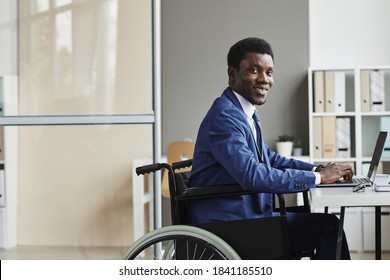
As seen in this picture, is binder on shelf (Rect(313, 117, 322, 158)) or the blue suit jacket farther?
binder on shelf (Rect(313, 117, 322, 158))

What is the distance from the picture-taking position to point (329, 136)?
4859mm

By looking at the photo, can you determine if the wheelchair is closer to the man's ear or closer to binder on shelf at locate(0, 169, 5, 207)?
the man's ear

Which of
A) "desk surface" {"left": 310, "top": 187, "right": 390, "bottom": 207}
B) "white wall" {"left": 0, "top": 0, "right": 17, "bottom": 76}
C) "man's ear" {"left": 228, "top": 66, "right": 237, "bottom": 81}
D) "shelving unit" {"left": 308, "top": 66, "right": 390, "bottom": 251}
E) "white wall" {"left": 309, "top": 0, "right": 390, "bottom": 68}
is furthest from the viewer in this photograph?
"white wall" {"left": 309, "top": 0, "right": 390, "bottom": 68}

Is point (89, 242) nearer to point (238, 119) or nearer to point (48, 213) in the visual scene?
point (48, 213)

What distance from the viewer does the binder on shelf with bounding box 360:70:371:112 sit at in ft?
15.9

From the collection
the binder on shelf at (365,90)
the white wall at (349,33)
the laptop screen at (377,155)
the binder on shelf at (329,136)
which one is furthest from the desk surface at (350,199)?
the white wall at (349,33)

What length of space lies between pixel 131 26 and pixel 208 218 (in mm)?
1427

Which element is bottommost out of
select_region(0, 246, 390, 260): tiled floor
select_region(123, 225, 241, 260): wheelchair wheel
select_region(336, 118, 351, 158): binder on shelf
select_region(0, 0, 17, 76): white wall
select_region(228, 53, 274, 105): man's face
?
select_region(0, 246, 390, 260): tiled floor

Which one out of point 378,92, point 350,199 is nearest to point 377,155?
point 350,199

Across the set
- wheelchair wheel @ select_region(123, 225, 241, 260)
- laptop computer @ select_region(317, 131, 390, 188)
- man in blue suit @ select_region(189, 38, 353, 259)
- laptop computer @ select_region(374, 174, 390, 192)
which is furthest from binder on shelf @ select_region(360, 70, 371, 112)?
wheelchair wheel @ select_region(123, 225, 241, 260)

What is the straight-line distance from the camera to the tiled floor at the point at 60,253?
3342mm

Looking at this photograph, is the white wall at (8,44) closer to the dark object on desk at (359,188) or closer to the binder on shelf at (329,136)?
the dark object on desk at (359,188)

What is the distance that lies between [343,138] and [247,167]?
2.89 meters

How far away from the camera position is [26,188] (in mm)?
3328
